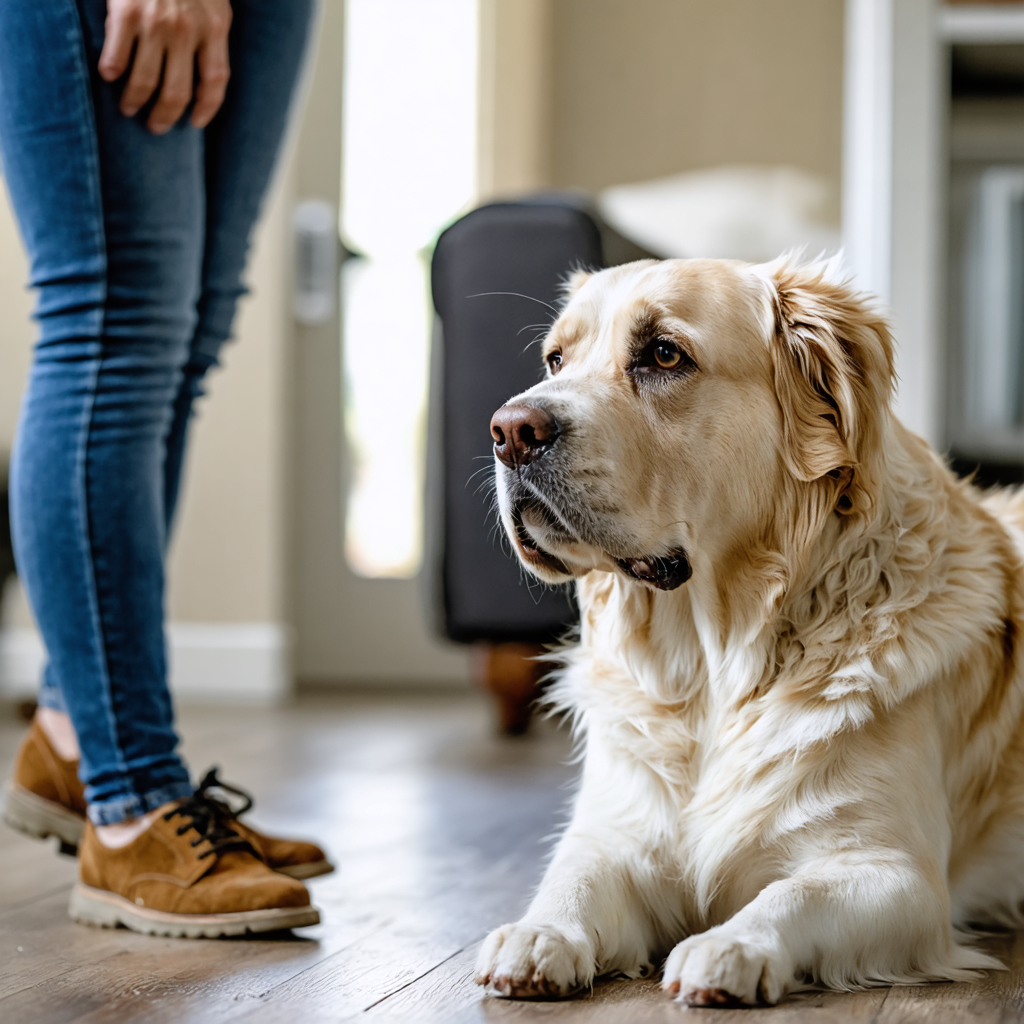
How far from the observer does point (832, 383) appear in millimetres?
1232

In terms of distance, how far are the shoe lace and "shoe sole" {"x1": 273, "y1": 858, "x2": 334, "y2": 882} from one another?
0.08m

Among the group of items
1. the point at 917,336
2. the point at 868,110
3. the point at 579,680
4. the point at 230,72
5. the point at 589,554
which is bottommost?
the point at 579,680

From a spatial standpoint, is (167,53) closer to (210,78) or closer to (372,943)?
(210,78)

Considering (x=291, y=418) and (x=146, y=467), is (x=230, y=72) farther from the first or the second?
(x=291, y=418)

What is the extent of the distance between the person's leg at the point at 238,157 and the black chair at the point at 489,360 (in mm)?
914

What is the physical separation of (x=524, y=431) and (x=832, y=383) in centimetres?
32

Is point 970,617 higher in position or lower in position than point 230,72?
lower

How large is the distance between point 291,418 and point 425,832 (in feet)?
8.37

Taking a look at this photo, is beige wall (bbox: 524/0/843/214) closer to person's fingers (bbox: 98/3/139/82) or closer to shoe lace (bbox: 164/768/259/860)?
person's fingers (bbox: 98/3/139/82)

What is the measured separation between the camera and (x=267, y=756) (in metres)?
2.70

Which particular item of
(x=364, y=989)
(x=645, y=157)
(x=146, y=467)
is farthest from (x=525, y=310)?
(x=645, y=157)

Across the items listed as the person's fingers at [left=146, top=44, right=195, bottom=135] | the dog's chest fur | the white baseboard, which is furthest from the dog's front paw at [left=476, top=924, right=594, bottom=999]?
the white baseboard

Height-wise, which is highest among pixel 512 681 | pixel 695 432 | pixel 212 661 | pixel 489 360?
pixel 489 360

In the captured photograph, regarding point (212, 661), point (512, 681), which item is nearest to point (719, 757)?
point (512, 681)
